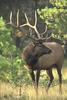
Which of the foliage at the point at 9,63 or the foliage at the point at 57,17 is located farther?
the foliage at the point at 57,17

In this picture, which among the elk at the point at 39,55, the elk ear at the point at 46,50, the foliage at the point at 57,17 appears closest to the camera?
the elk at the point at 39,55

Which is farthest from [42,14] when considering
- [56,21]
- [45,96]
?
[45,96]

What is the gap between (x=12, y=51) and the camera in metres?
13.9

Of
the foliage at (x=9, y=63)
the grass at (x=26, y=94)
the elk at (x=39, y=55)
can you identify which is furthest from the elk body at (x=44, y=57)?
the grass at (x=26, y=94)

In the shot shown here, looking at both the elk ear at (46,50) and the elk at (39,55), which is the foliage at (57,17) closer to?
the elk at (39,55)

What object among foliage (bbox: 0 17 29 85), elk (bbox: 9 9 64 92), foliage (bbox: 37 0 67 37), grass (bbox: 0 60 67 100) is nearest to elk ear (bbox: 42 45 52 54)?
elk (bbox: 9 9 64 92)

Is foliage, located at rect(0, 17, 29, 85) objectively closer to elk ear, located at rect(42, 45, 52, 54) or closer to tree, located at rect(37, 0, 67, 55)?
elk ear, located at rect(42, 45, 52, 54)

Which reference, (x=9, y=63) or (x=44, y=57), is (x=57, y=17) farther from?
(x=9, y=63)

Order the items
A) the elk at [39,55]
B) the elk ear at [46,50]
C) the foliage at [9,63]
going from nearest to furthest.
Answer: the foliage at [9,63] < the elk at [39,55] < the elk ear at [46,50]

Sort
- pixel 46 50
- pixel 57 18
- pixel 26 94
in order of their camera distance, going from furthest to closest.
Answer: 1. pixel 57 18
2. pixel 46 50
3. pixel 26 94

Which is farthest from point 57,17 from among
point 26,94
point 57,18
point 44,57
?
point 26,94

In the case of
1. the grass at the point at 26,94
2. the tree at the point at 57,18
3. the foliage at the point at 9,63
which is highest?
the tree at the point at 57,18

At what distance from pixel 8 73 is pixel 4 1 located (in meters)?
18.6

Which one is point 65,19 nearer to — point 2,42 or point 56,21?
point 56,21
